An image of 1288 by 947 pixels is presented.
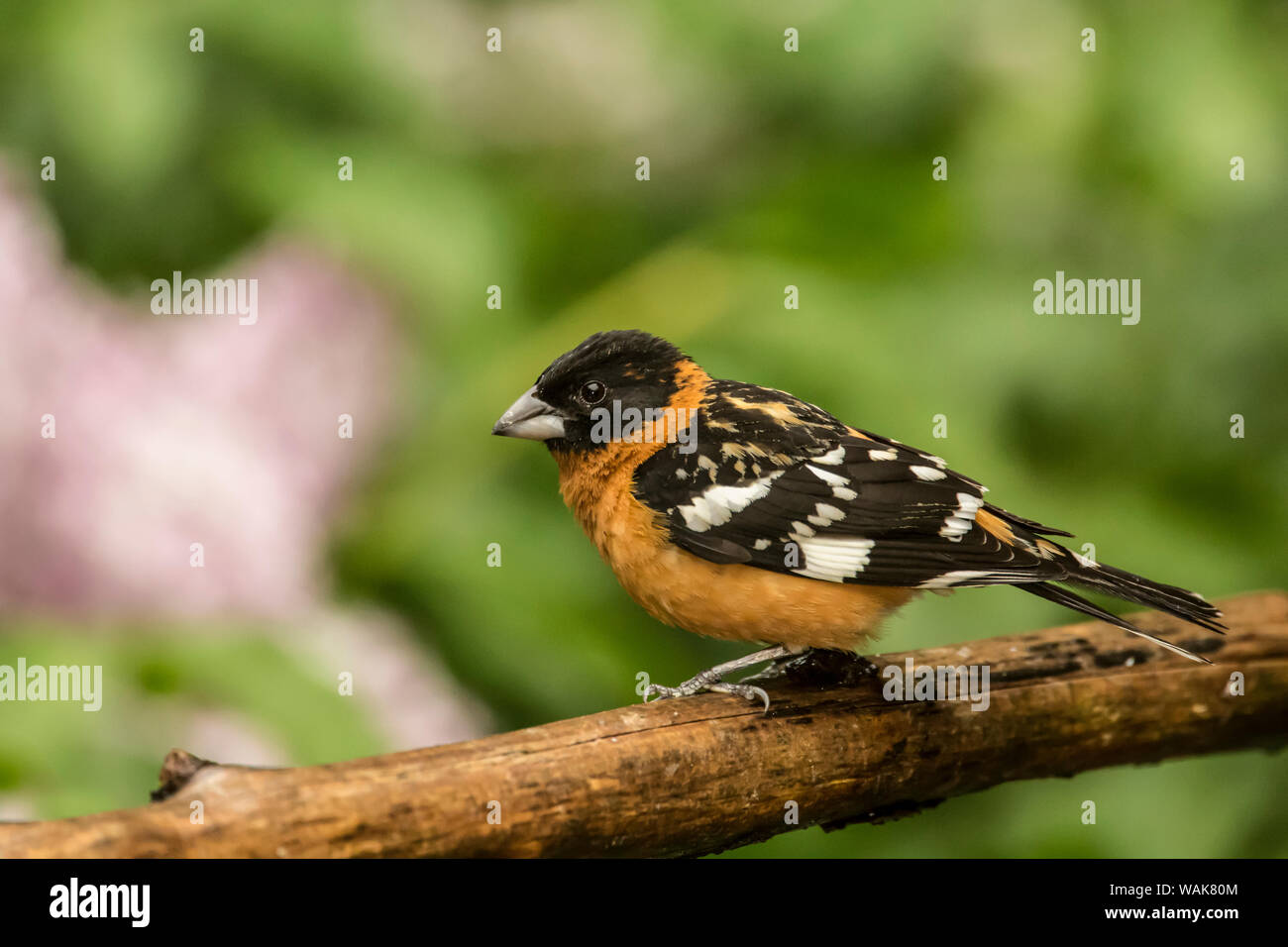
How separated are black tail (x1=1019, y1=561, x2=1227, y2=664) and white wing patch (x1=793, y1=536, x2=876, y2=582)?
0.43m

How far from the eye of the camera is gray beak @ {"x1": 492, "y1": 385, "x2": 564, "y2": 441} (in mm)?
2922

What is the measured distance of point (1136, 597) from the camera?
2.63 metres

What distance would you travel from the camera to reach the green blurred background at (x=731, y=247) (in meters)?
3.08

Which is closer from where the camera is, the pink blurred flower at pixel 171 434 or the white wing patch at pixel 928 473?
the white wing patch at pixel 928 473

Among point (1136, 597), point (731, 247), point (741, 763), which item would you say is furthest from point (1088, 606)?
point (731, 247)

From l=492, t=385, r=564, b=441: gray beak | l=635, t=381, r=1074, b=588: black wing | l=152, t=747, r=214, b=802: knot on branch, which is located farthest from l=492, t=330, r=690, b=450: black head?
l=152, t=747, r=214, b=802: knot on branch

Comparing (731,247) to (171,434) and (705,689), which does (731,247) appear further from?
(171,434)

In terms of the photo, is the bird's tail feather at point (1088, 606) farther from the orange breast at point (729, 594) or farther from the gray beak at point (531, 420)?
the gray beak at point (531, 420)

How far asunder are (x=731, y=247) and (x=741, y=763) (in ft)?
5.00

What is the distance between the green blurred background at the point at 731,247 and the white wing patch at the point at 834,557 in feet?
1.04

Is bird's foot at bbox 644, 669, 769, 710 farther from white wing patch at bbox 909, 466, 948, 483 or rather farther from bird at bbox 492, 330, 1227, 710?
white wing patch at bbox 909, 466, 948, 483

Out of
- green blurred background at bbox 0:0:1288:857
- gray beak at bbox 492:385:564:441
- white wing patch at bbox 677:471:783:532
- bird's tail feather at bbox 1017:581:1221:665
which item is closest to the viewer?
bird's tail feather at bbox 1017:581:1221:665

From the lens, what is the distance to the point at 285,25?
3.18 meters

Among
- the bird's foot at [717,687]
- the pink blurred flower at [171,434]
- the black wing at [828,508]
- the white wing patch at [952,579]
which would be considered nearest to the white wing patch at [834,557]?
the black wing at [828,508]
